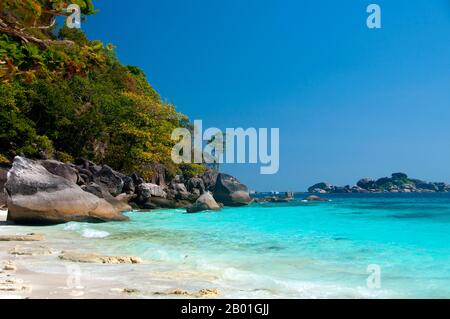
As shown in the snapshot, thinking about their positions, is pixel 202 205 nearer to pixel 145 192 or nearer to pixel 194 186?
pixel 145 192

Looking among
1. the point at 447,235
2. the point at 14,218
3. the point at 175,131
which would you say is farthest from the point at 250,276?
the point at 175,131

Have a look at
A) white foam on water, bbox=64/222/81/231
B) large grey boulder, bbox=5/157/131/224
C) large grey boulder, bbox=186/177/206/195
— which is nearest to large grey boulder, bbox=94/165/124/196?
large grey boulder, bbox=5/157/131/224

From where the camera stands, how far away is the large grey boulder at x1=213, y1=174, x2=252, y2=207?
36.5 metres

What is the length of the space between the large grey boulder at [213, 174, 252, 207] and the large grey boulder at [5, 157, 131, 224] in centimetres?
2206

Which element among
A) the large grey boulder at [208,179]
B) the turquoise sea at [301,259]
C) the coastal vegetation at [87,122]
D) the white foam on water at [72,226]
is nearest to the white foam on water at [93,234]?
the turquoise sea at [301,259]

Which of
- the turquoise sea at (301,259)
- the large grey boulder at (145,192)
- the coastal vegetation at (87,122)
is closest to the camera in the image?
the turquoise sea at (301,259)

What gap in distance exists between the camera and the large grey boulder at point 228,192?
36469mm

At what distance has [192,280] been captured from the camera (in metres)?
5.63

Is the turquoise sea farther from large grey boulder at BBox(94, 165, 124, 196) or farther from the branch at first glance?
large grey boulder at BBox(94, 165, 124, 196)

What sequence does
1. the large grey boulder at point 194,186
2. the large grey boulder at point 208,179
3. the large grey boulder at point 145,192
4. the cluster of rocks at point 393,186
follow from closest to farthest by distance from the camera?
the large grey boulder at point 145,192, the large grey boulder at point 194,186, the large grey boulder at point 208,179, the cluster of rocks at point 393,186

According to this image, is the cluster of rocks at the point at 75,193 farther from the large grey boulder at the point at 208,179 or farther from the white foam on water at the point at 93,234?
the large grey boulder at the point at 208,179

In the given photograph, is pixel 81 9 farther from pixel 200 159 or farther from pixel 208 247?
pixel 200 159
